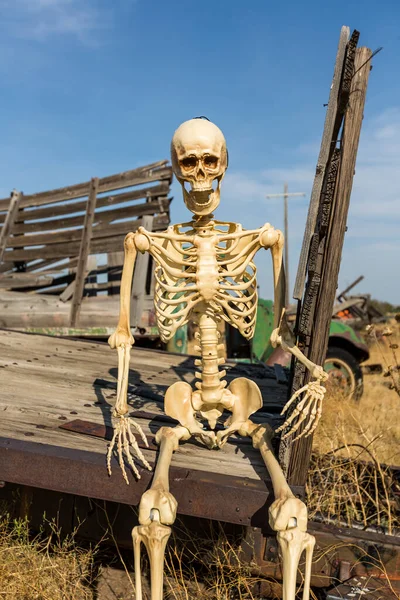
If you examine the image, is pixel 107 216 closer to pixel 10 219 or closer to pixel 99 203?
pixel 99 203

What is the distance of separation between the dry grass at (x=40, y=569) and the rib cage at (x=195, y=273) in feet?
4.70

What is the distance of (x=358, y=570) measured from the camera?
2684 mm

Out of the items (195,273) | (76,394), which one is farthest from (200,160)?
(76,394)

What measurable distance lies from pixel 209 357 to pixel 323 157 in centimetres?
113

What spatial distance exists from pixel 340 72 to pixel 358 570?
2455 millimetres

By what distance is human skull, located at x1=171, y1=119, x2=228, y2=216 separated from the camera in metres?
2.49

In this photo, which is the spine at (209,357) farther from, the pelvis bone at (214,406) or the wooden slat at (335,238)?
the wooden slat at (335,238)

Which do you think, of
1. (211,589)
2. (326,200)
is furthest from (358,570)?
(326,200)

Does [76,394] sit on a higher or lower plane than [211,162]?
lower

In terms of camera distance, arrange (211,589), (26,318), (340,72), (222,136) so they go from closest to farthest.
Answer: (340,72) < (222,136) < (211,589) < (26,318)

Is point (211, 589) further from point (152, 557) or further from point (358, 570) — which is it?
point (152, 557)

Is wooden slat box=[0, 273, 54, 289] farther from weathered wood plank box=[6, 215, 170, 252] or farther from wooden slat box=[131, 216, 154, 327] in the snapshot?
wooden slat box=[131, 216, 154, 327]

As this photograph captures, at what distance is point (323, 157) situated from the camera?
2.43m

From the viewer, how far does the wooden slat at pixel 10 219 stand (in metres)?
9.56
